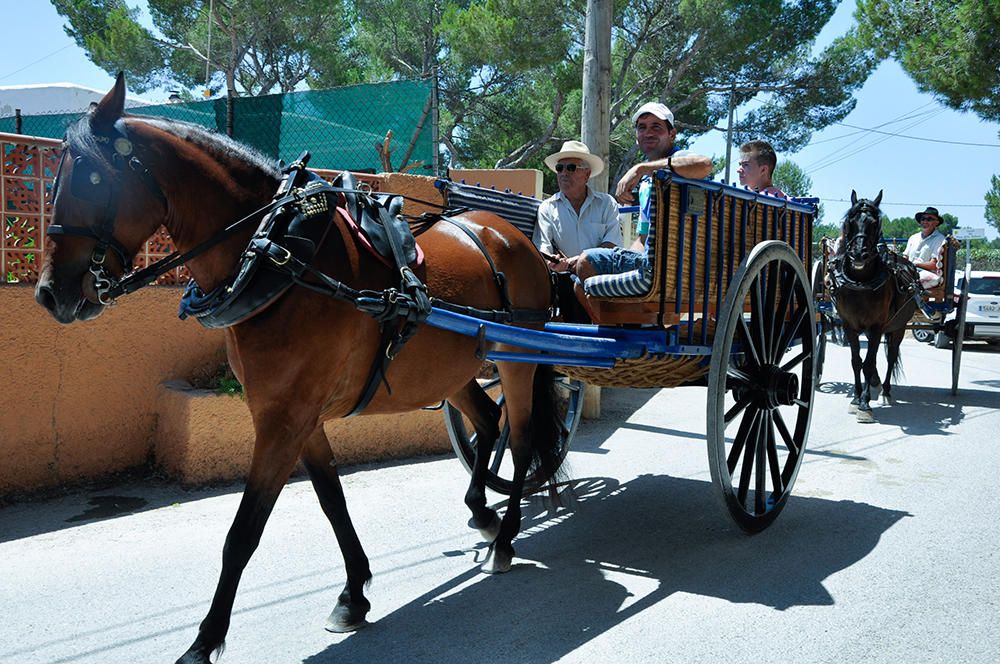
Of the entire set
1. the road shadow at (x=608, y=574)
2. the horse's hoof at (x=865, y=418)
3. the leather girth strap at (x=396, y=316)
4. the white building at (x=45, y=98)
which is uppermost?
the white building at (x=45, y=98)

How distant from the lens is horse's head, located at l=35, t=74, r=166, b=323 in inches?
105

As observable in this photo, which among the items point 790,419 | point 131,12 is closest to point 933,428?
point 790,419

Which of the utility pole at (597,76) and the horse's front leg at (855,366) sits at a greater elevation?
the utility pole at (597,76)

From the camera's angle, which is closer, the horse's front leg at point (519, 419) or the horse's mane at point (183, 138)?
the horse's mane at point (183, 138)

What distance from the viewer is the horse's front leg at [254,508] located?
9.33 feet

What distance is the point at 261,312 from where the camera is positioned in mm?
2957

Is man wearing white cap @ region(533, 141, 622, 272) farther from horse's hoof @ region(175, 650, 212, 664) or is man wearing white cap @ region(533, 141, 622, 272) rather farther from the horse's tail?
horse's hoof @ region(175, 650, 212, 664)

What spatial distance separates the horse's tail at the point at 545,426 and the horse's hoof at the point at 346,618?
1.55 metres

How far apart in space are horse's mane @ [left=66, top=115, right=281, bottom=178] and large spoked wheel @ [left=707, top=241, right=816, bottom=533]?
7.75ft

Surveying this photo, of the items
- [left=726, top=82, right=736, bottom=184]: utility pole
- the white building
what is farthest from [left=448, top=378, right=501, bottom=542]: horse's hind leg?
[left=726, top=82, right=736, bottom=184]: utility pole

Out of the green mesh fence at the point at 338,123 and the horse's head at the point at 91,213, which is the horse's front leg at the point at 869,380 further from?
the horse's head at the point at 91,213

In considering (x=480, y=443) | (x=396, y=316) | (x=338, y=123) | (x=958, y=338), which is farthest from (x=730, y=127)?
(x=396, y=316)

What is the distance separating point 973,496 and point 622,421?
3474 mm

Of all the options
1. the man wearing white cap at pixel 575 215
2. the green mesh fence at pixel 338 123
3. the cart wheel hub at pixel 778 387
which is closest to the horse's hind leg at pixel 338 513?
the man wearing white cap at pixel 575 215
